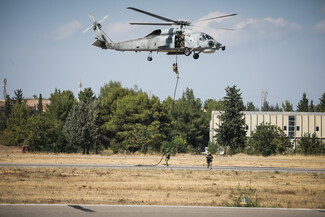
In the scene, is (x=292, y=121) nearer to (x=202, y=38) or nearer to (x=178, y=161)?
(x=178, y=161)

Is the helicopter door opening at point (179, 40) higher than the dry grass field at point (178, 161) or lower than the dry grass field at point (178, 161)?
higher

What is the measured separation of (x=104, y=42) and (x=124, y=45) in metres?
4.33

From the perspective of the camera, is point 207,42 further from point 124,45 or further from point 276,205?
point 276,205

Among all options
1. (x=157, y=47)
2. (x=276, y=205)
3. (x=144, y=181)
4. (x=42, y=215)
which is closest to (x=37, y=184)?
(x=144, y=181)

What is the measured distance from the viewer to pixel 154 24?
87.6 ft

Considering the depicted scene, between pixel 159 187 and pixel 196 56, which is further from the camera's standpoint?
pixel 196 56

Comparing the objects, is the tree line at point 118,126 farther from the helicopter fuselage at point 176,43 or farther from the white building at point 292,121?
the helicopter fuselage at point 176,43

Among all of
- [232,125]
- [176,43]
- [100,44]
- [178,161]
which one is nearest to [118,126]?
[232,125]

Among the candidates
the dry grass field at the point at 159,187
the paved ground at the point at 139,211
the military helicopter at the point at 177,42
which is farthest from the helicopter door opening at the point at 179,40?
the paved ground at the point at 139,211

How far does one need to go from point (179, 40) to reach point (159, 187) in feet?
37.1

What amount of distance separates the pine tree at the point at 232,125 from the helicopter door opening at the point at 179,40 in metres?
37.4

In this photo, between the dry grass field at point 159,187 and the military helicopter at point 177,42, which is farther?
the military helicopter at point 177,42

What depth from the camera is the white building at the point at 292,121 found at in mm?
77125

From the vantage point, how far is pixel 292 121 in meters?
78.3
